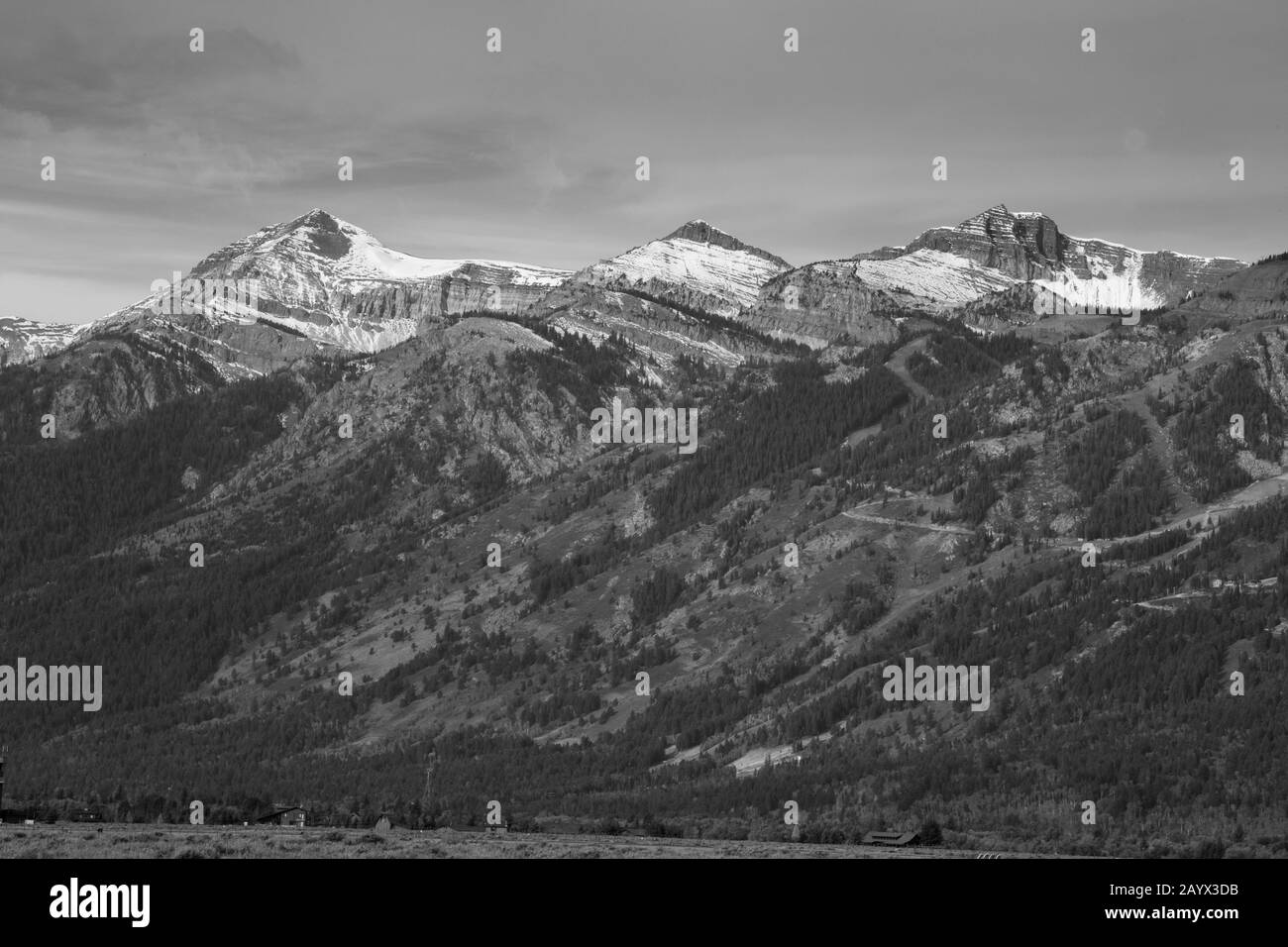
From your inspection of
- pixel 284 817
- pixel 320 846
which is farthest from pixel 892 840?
pixel 284 817

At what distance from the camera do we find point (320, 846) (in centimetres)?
9838

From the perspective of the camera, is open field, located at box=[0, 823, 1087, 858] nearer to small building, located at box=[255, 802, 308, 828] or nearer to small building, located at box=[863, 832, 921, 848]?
small building, located at box=[863, 832, 921, 848]

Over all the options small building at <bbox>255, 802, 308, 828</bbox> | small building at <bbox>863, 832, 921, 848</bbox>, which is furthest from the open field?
small building at <bbox>255, 802, 308, 828</bbox>

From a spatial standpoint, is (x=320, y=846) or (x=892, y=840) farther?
(x=892, y=840)

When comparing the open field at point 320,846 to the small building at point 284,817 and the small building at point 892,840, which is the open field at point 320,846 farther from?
the small building at point 284,817

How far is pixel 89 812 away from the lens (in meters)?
163

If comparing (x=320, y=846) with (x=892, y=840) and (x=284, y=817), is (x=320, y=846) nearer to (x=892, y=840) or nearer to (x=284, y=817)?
(x=892, y=840)

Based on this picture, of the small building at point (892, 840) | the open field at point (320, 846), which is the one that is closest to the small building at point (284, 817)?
the open field at point (320, 846)

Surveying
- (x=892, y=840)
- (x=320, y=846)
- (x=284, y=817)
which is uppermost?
(x=320, y=846)

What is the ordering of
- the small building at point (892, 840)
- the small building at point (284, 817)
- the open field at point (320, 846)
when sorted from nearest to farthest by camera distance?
1. the open field at point (320, 846)
2. the small building at point (892, 840)
3. the small building at point (284, 817)

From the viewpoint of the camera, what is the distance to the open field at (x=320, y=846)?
302 feet
